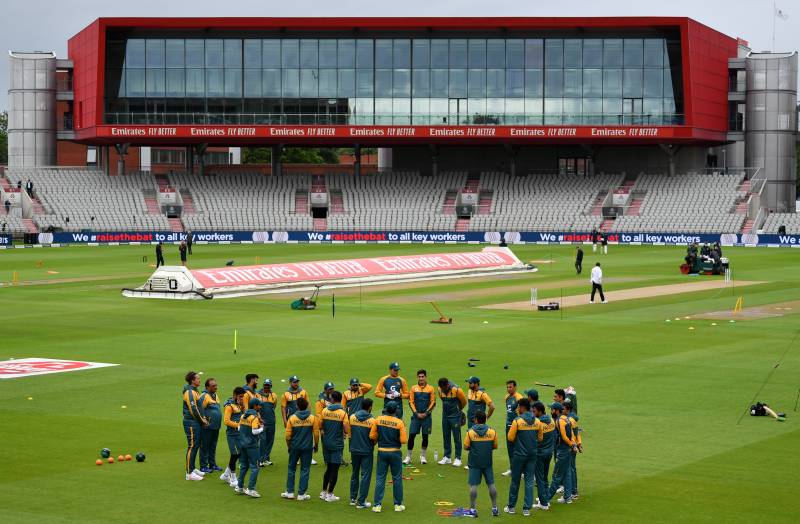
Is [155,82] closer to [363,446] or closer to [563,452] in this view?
[363,446]

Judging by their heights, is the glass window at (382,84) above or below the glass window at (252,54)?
below

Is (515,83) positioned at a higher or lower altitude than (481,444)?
higher

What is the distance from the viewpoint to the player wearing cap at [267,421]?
20039 millimetres

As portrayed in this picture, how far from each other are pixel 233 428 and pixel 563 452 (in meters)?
5.10

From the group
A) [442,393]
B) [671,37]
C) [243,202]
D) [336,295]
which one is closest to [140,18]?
[243,202]

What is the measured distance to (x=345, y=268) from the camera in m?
58.3

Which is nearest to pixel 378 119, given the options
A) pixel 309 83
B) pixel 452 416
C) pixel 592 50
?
pixel 309 83

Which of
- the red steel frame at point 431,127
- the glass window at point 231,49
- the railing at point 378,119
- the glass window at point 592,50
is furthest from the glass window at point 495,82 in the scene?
the glass window at point 231,49

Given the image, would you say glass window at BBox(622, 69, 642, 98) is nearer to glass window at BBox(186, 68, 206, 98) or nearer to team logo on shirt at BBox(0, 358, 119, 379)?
glass window at BBox(186, 68, 206, 98)

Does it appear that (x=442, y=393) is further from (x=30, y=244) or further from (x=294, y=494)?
(x=30, y=244)

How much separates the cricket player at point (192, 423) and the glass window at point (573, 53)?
298 ft

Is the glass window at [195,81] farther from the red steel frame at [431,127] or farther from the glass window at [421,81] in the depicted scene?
the glass window at [421,81]

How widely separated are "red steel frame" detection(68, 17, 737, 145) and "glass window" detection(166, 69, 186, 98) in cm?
319

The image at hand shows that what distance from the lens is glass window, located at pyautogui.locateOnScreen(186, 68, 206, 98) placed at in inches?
4205
